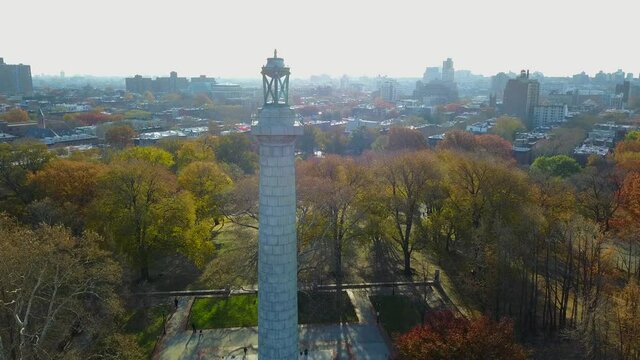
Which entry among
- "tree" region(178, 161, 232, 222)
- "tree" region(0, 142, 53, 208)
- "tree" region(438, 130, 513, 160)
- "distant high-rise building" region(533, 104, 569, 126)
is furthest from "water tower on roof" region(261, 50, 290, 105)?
"distant high-rise building" region(533, 104, 569, 126)

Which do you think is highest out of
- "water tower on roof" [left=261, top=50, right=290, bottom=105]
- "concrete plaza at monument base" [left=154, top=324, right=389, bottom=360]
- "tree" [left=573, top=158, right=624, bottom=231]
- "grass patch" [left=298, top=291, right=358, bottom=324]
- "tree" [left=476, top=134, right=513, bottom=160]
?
"water tower on roof" [left=261, top=50, right=290, bottom=105]

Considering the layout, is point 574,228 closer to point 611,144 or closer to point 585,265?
point 585,265

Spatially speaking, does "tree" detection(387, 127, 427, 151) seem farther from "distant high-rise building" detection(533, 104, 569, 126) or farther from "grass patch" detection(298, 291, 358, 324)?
"distant high-rise building" detection(533, 104, 569, 126)

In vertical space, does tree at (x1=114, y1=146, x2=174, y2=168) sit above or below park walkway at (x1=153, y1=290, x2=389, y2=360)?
above

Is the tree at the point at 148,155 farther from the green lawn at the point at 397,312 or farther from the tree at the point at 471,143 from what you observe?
the tree at the point at 471,143

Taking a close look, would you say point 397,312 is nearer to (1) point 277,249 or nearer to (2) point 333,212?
(2) point 333,212

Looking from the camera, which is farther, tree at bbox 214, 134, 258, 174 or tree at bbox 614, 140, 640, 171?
tree at bbox 214, 134, 258, 174

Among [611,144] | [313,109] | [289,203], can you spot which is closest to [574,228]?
[289,203]
